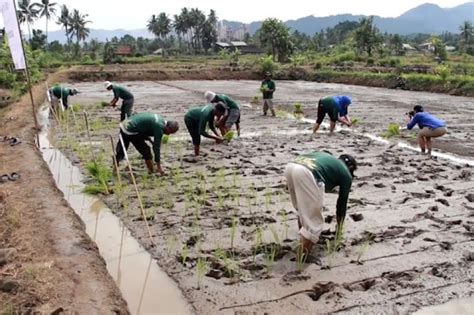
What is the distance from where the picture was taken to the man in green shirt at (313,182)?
14.7 ft

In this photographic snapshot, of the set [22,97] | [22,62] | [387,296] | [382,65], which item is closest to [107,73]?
[22,97]

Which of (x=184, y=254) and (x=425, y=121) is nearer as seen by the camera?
(x=184, y=254)

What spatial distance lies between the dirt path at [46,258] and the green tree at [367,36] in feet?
120

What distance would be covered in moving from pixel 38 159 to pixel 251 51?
6395 cm

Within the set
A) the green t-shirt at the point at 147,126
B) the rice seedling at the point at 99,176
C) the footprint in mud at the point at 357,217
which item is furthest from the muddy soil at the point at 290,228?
the green t-shirt at the point at 147,126

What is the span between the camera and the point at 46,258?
480cm

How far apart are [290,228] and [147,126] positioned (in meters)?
2.83

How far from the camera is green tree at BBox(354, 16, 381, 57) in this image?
40312mm

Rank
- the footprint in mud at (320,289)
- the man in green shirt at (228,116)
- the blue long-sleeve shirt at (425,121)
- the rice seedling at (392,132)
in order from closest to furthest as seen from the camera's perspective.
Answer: the footprint in mud at (320,289) < the blue long-sleeve shirt at (425,121) < the man in green shirt at (228,116) < the rice seedling at (392,132)

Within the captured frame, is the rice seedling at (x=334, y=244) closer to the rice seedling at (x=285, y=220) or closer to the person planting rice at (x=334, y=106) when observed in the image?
the rice seedling at (x=285, y=220)

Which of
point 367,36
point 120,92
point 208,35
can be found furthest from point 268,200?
point 208,35

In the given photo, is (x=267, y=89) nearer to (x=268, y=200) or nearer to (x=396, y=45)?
(x=268, y=200)

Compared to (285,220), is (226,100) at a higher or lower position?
higher

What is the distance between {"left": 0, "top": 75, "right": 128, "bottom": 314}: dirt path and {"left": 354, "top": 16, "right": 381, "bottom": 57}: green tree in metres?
36.7
